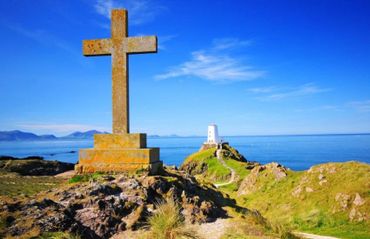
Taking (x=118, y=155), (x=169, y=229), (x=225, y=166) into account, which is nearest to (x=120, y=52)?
(x=118, y=155)

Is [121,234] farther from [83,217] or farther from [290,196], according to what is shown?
[290,196]

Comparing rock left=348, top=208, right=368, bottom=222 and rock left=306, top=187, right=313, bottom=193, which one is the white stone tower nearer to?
rock left=306, top=187, right=313, bottom=193

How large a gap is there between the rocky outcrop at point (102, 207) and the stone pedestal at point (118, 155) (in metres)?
0.47

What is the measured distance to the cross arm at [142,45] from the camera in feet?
34.8

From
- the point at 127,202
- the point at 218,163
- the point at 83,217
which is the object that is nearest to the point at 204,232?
the point at 127,202

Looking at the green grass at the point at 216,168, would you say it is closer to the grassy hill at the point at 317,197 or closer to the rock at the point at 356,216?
the grassy hill at the point at 317,197

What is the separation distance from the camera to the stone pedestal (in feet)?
33.1

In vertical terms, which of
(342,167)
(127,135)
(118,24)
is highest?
(118,24)

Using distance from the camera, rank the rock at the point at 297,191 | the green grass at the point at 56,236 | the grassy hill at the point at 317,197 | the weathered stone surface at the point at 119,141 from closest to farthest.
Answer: the green grass at the point at 56,236 → the weathered stone surface at the point at 119,141 → the grassy hill at the point at 317,197 → the rock at the point at 297,191

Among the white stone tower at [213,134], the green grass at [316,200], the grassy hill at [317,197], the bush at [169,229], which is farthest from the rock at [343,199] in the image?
the white stone tower at [213,134]

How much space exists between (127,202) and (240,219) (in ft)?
Result: 10.3

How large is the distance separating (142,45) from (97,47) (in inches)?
64.6

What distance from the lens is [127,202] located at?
27.7 feet

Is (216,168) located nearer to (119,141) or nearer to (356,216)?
(356,216)
